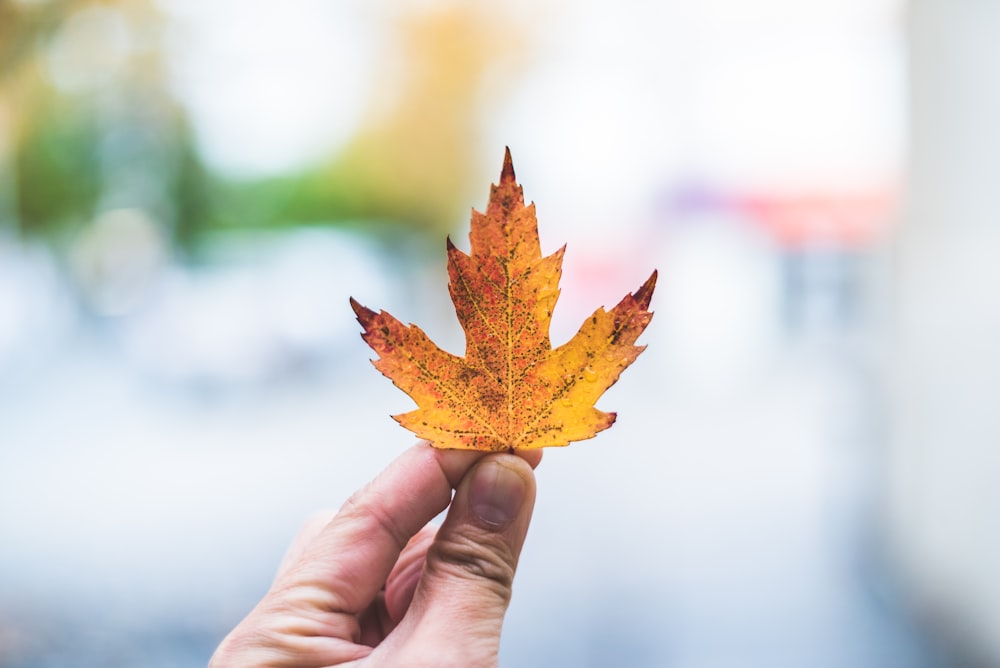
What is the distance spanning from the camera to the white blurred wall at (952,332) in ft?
7.86

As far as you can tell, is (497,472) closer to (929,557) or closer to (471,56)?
(929,557)

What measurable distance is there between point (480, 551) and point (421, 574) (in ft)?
0.24

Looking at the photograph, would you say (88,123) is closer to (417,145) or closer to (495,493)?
(417,145)

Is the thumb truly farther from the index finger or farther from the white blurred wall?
the white blurred wall

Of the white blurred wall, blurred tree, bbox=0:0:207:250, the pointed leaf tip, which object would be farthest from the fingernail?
blurred tree, bbox=0:0:207:250

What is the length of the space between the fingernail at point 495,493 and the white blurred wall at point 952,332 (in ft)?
6.44

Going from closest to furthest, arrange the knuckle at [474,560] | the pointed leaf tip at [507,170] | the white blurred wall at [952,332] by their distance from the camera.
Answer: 1. the pointed leaf tip at [507,170]
2. the knuckle at [474,560]
3. the white blurred wall at [952,332]

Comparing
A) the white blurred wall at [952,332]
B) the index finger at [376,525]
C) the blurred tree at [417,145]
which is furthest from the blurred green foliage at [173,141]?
the index finger at [376,525]

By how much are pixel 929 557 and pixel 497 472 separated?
2.39 m

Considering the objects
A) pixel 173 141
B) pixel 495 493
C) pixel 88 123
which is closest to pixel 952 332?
pixel 495 493

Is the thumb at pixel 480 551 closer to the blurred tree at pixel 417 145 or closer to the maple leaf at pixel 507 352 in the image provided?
the maple leaf at pixel 507 352

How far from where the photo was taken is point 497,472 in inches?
35.0

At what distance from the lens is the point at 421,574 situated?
2.98ft

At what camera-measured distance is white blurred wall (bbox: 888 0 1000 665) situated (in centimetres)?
240
